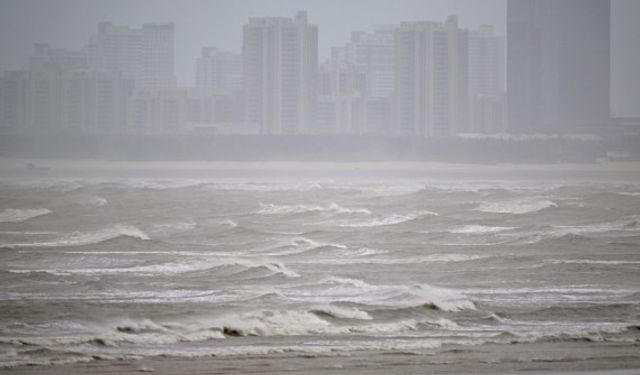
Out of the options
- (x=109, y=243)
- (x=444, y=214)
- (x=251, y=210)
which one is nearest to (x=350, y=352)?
(x=109, y=243)

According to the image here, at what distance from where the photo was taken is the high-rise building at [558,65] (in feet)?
143

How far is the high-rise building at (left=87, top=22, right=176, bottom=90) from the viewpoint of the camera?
48375 mm

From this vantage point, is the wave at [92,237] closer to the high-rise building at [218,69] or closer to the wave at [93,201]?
the wave at [93,201]

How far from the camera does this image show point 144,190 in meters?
27.2

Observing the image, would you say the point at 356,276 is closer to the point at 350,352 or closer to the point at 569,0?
the point at 350,352

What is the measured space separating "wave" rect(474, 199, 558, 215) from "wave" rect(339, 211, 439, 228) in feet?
4.93

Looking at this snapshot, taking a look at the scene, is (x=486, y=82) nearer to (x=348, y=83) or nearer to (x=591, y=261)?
(x=348, y=83)

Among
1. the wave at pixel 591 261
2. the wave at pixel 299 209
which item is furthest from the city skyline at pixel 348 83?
the wave at pixel 591 261

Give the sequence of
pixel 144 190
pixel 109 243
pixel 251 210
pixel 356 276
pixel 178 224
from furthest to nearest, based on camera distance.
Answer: pixel 144 190, pixel 251 210, pixel 178 224, pixel 109 243, pixel 356 276

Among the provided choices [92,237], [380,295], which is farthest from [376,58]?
[380,295]

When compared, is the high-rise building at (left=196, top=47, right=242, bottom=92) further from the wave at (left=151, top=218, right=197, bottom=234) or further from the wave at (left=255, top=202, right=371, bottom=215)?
the wave at (left=151, top=218, right=197, bottom=234)

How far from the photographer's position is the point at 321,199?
24.7 metres

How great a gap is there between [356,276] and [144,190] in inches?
678

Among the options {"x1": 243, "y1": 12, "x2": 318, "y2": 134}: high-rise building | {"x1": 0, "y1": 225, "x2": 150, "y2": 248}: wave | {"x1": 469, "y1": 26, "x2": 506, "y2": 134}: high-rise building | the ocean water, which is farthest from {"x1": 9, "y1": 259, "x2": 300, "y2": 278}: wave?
{"x1": 469, "y1": 26, "x2": 506, "y2": 134}: high-rise building
